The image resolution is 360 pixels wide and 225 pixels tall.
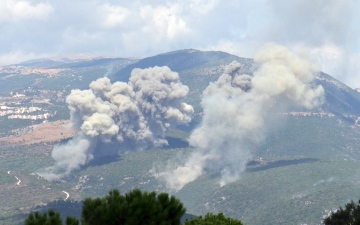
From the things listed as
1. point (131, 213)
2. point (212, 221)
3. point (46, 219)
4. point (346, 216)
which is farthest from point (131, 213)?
point (346, 216)

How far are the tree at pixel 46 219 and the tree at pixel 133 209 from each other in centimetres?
97

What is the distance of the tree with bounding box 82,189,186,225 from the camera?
42406 mm

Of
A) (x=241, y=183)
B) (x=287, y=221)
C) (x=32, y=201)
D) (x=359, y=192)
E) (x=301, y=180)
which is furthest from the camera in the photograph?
(x=241, y=183)

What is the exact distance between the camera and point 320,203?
487ft

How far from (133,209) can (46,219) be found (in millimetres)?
5678

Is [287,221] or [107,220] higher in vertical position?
[107,220]

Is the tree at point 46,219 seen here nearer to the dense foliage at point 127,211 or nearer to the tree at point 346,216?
the dense foliage at point 127,211

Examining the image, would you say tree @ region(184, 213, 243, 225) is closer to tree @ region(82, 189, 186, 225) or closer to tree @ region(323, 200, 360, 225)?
tree @ region(82, 189, 186, 225)

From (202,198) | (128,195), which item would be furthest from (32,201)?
(128,195)

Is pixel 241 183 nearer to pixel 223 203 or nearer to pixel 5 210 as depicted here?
pixel 223 203

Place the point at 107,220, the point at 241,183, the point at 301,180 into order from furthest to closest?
the point at 241,183
the point at 301,180
the point at 107,220

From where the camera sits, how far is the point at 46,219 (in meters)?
40.9

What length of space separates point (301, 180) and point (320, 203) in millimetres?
31098

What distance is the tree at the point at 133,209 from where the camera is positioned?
4241 centimetres
